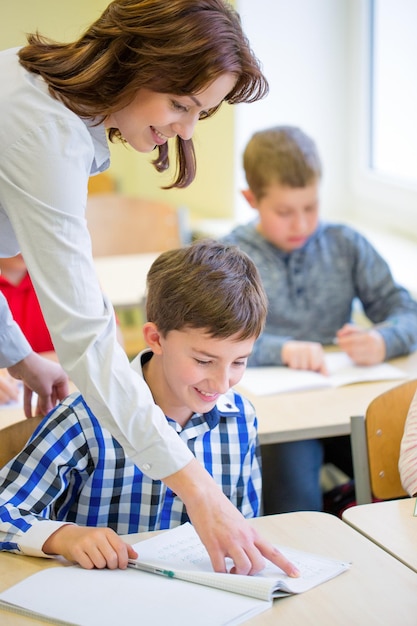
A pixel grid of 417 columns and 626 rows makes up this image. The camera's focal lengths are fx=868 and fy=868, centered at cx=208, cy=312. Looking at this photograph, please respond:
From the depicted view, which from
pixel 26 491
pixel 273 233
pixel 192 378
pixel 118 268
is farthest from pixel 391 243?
pixel 26 491

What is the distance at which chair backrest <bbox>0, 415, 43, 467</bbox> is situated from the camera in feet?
4.63

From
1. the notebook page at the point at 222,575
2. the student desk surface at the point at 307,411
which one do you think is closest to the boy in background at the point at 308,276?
the student desk surface at the point at 307,411

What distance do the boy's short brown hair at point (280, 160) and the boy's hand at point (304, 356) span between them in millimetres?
437

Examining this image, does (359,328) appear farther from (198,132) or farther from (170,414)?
(198,132)

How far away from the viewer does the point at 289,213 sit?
229 centimetres

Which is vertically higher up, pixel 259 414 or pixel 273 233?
pixel 273 233

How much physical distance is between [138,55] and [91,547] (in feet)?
2.05

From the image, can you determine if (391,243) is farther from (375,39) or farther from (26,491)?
(26,491)

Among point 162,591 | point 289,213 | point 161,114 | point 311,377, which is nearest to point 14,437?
point 162,591

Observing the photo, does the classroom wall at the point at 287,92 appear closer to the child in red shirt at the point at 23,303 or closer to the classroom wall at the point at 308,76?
the classroom wall at the point at 308,76

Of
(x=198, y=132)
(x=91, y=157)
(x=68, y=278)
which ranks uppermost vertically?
(x=91, y=157)

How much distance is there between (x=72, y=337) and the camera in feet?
3.38

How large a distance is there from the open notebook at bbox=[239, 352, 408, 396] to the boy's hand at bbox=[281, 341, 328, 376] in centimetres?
2

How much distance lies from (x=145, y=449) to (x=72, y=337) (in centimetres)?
16
